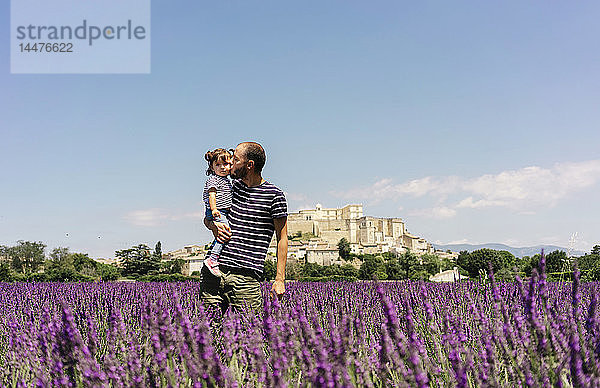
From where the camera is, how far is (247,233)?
364 cm

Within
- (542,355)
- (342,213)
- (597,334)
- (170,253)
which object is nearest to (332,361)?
(542,355)

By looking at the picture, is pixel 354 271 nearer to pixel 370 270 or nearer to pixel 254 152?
pixel 370 270

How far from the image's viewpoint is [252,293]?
3.68 meters

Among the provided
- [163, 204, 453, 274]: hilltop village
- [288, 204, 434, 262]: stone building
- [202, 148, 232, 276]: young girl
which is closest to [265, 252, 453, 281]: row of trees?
[202, 148, 232, 276]: young girl

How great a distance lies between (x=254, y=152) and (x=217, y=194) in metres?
0.57

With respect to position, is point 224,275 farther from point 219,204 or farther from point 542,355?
point 542,355

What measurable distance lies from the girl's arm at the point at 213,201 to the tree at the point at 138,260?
21240 mm

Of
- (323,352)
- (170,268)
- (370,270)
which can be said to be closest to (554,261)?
(370,270)

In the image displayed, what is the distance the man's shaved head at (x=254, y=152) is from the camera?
3541 millimetres

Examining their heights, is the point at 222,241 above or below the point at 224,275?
above

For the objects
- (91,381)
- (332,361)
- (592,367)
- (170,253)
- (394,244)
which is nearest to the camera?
(592,367)

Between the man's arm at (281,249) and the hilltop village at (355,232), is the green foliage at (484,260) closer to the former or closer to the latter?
the man's arm at (281,249)

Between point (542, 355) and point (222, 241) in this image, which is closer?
point (542, 355)

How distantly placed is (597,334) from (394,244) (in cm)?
10314
